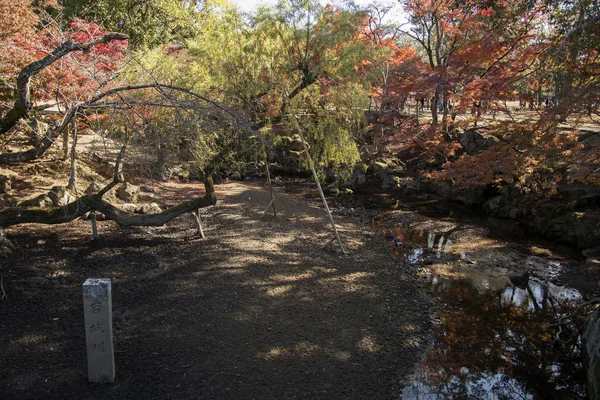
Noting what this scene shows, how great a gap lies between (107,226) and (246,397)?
21.6 feet

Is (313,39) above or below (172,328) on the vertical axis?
above

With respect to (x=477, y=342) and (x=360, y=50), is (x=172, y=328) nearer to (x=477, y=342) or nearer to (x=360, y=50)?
(x=477, y=342)

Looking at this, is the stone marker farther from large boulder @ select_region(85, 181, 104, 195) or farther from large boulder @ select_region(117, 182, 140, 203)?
large boulder @ select_region(117, 182, 140, 203)

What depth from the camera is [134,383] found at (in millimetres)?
4645

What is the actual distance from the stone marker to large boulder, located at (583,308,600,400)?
18.7 feet

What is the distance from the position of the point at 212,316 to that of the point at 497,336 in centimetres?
467

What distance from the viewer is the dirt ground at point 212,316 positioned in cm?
480

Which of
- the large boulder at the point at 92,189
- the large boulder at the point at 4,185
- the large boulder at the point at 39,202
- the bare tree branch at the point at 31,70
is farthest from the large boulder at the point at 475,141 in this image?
the large boulder at the point at 4,185

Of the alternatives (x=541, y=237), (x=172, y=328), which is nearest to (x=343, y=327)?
(x=172, y=328)

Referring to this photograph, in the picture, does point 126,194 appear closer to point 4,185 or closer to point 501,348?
point 4,185

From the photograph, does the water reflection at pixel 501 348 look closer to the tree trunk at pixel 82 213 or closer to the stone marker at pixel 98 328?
the stone marker at pixel 98 328

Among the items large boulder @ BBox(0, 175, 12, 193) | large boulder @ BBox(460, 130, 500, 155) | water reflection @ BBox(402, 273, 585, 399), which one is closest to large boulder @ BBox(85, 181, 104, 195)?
large boulder @ BBox(0, 175, 12, 193)

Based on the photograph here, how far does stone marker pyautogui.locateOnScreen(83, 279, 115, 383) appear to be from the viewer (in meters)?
4.29

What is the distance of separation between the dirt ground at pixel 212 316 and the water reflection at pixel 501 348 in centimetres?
38
